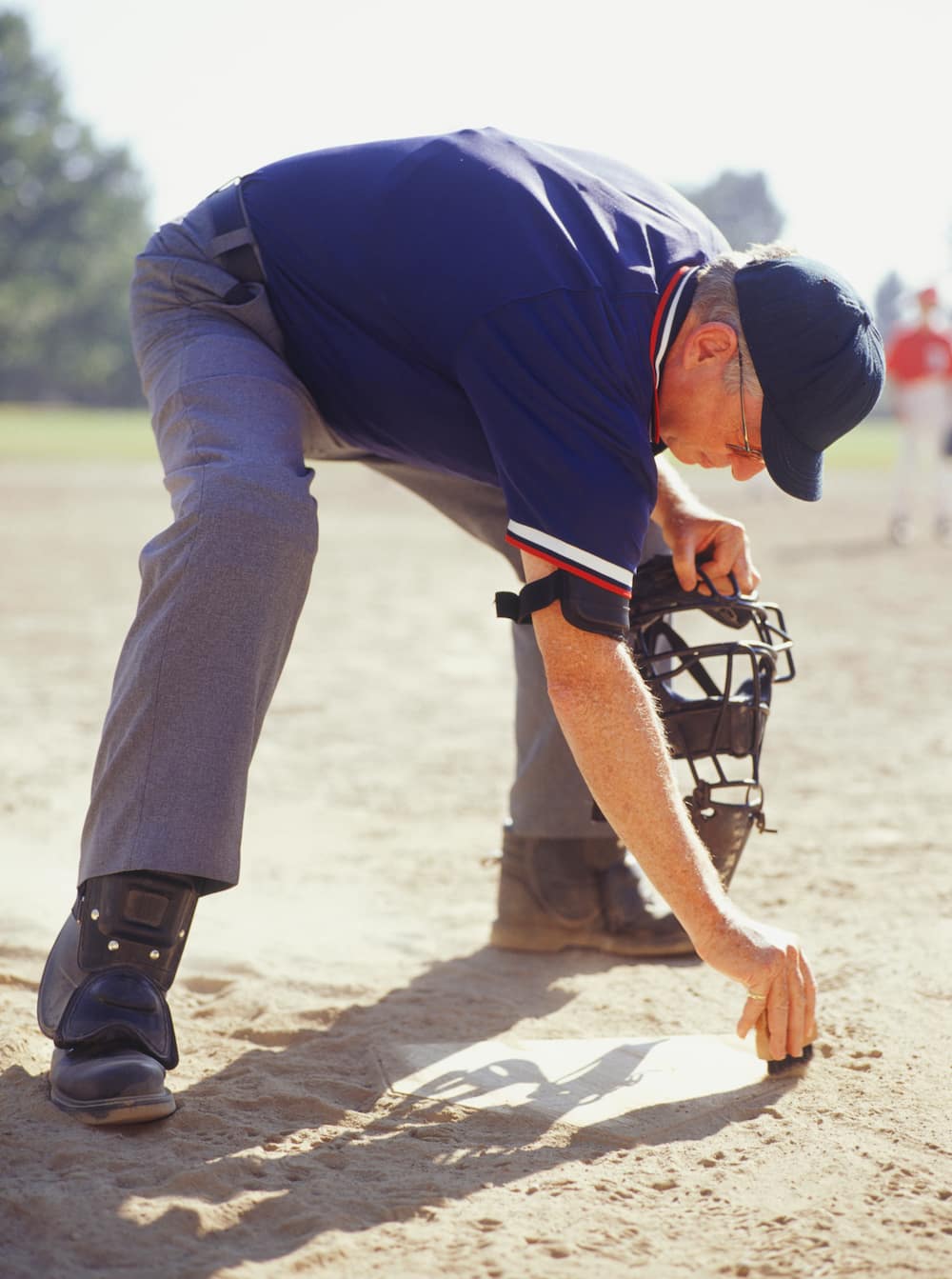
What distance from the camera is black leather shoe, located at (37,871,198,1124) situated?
2.24 meters

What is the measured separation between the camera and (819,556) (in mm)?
10555

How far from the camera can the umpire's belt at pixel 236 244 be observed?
8.78 feet

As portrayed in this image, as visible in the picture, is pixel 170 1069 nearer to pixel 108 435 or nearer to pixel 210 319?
pixel 210 319

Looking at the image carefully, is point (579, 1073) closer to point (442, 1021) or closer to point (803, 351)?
point (442, 1021)

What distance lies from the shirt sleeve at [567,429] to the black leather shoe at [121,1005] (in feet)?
2.73

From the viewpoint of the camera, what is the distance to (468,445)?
8.34ft

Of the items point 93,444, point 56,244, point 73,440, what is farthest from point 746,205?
point 93,444

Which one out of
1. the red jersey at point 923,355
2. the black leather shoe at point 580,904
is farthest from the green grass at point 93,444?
the black leather shoe at point 580,904

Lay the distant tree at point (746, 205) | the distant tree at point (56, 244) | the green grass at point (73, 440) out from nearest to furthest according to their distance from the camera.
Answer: the green grass at point (73, 440) < the distant tree at point (56, 244) < the distant tree at point (746, 205)

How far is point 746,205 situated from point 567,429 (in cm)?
7760

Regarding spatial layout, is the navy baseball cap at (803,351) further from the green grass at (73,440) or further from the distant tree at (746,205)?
the distant tree at (746,205)

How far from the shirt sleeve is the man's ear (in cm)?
13

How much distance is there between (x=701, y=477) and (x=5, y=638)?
1345 cm

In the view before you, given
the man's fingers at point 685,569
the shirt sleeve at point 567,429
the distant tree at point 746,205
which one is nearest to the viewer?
the shirt sleeve at point 567,429
